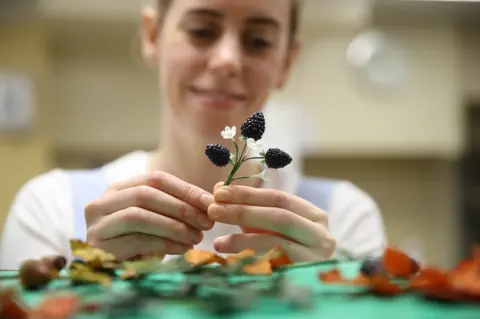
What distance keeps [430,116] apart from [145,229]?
2838 mm

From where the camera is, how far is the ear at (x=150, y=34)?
2.27 ft

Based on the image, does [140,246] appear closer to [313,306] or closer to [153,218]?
[153,218]

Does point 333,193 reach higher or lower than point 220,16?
lower

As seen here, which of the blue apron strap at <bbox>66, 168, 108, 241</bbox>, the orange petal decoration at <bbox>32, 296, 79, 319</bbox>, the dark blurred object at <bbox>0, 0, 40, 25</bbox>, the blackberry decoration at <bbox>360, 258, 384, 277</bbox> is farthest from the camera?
the dark blurred object at <bbox>0, 0, 40, 25</bbox>

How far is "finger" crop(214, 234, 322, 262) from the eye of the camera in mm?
455

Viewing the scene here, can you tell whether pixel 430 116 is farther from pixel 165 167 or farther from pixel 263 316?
pixel 263 316

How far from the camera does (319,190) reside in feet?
2.52

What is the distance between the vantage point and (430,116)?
3.13 meters

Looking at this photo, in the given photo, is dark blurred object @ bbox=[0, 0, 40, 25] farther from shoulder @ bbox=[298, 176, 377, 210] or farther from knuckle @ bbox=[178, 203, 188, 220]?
knuckle @ bbox=[178, 203, 188, 220]

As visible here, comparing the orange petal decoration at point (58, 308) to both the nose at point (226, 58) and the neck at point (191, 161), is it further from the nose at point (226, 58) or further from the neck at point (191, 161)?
the nose at point (226, 58)

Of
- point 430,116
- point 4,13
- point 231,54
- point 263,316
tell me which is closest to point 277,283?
point 263,316

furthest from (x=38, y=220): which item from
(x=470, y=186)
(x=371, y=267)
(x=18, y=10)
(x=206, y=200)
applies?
(x=470, y=186)

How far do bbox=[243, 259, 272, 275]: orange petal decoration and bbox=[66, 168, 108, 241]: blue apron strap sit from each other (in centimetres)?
25

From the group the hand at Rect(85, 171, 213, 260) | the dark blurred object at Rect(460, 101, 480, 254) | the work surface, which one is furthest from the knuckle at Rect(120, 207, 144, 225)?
the dark blurred object at Rect(460, 101, 480, 254)
